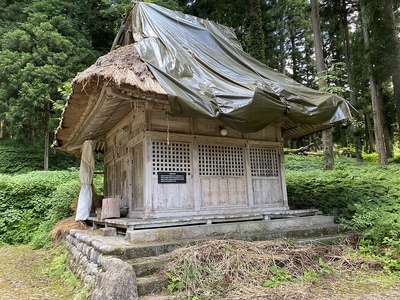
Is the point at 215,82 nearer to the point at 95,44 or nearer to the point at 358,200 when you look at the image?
the point at 358,200

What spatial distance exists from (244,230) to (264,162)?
2077 mm

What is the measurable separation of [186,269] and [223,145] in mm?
3170

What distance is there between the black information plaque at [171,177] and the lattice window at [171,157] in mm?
72

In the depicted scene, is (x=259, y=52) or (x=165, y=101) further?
(x=259, y=52)

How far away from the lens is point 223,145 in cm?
639

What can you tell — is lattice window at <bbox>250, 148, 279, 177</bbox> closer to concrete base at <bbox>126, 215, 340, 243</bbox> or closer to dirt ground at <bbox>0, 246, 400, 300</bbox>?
concrete base at <bbox>126, 215, 340, 243</bbox>

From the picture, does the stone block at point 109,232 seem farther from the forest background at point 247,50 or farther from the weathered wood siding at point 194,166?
the forest background at point 247,50

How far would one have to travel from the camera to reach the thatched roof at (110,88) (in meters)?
4.40

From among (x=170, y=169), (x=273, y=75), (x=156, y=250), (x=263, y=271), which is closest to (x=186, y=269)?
(x=156, y=250)

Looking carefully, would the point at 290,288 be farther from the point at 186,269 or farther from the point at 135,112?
the point at 135,112

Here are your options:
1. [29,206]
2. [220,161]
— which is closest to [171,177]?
[220,161]

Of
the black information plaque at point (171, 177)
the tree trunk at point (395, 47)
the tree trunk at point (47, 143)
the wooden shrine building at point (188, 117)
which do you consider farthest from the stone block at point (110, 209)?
the tree trunk at point (395, 47)

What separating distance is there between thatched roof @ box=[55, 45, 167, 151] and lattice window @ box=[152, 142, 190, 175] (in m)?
1.16

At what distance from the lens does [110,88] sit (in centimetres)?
439
